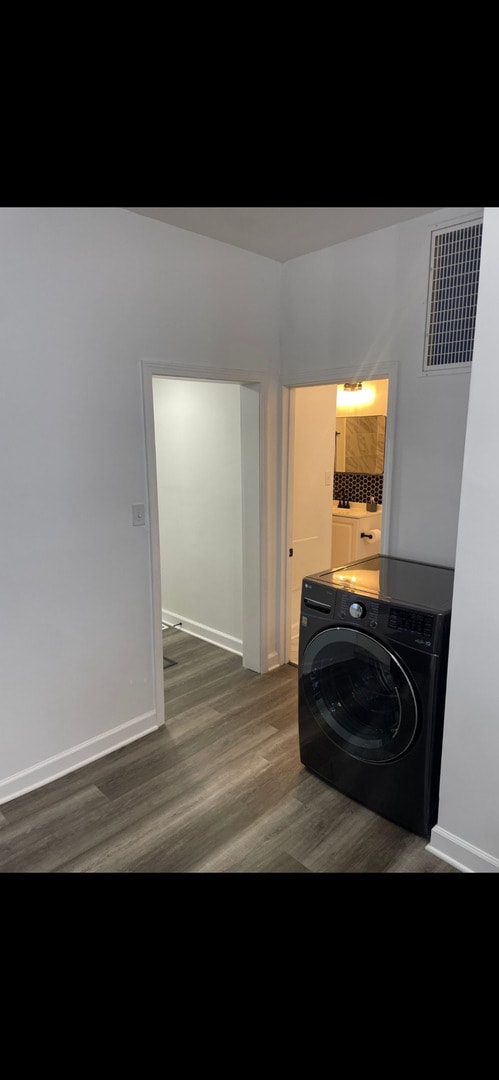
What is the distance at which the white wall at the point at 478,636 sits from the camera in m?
1.51

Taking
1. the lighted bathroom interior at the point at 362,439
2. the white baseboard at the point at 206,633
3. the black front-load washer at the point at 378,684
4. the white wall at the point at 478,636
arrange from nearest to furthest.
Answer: the white wall at the point at 478,636, the black front-load washer at the point at 378,684, the white baseboard at the point at 206,633, the lighted bathroom interior at the point at 362,439

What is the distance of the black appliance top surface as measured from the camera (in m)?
1.99

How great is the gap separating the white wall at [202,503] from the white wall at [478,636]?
2.04 meters

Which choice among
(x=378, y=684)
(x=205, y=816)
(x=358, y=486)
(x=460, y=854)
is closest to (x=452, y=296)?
(x=378, y=684)

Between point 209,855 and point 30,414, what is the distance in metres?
1.89

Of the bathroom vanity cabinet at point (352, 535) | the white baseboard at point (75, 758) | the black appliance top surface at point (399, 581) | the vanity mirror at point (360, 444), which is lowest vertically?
the white baseboard at point (75, 758)

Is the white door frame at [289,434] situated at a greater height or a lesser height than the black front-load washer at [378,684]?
greater

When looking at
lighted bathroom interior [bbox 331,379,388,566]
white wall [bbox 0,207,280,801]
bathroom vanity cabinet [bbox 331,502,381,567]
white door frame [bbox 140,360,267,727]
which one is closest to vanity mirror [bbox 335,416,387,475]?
lighted bathroom interior [bbox 331,379,388,566]

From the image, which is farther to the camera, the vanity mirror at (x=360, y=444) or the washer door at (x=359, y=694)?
the vanity mirror at (x=360, y=444)

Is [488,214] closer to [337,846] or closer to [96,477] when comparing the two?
[96,477]

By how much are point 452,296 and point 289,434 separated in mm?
1236

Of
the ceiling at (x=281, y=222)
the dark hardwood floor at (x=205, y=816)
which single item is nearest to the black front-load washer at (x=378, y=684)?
the dark hardwood floor at (x=205, y=816)

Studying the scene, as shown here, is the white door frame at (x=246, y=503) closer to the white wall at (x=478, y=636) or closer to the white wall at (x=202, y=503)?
the white wall at (x=202, y=503)

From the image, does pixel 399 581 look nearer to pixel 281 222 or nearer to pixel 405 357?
pixel 405 357
